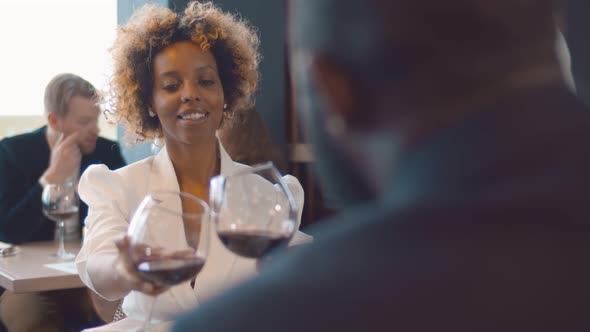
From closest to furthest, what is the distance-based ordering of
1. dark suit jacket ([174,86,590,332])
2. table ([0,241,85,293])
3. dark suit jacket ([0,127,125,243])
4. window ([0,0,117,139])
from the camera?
dark suit jacket ([174,86,590,332]) < table ([0,241,85,293]) < dark suit jacket ([0,127,125,243]) < window ([0,0,117,139])

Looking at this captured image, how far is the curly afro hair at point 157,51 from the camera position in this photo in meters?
2.12

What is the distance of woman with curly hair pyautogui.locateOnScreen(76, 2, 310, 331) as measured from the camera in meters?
1.74

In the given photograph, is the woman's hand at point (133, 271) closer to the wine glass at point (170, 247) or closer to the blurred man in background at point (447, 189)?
the wine glass at point (170, 247)

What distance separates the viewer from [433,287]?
1.49 feet

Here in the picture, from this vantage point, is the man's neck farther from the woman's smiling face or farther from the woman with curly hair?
the woman's smiling face

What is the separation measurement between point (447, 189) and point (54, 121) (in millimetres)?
3076

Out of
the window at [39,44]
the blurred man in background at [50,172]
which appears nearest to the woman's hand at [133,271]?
the blurred man in background at [50,172]

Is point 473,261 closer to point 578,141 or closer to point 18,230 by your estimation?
point 578,141

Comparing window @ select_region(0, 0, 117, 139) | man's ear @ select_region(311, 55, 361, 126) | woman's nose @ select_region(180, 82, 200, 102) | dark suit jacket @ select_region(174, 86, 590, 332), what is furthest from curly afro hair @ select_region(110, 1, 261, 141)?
window @ select_region(0, 0, 117, 139)

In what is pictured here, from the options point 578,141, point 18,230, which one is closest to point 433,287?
point 578,141

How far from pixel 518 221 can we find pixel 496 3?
164 mm

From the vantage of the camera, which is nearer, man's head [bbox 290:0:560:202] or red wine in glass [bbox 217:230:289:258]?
man's head [bbox 290:0:560:202]

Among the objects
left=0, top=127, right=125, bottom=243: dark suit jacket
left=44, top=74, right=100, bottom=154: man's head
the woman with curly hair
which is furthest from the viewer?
left=44, top=74, right=100, bottom=154: man's head

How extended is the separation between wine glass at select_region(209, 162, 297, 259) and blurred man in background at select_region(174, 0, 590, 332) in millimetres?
639
